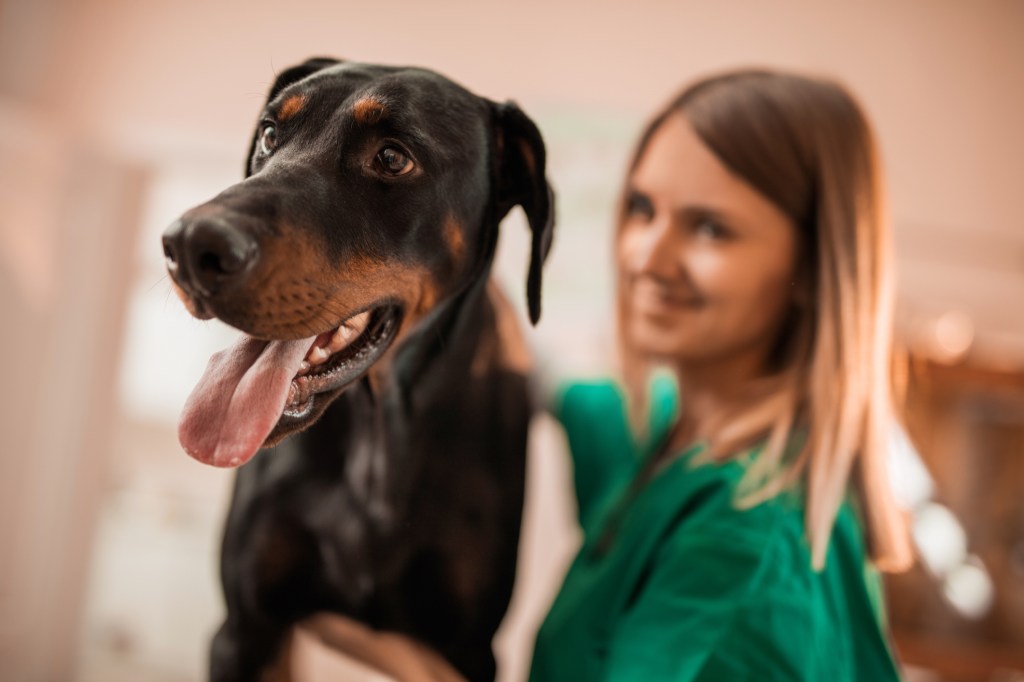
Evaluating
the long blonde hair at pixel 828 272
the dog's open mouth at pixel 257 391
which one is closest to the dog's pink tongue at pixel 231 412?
the dog's open mouth at pixel 257 391

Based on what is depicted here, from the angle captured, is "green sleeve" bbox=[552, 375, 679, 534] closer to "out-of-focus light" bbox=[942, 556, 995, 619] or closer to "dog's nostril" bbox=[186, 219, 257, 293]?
"dog's nostril" bbox=[186, 219, 257, 293]

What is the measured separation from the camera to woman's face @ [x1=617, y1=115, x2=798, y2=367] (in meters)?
0.90

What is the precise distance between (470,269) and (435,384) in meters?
0.14

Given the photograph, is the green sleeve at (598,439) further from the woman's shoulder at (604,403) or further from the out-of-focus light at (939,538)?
the out-of-focus light at (939,538)

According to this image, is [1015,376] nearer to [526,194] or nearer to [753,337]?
[753,337]

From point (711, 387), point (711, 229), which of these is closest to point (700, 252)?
point (711, 229)

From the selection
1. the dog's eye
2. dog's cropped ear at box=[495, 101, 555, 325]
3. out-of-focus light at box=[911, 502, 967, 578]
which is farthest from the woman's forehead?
out-of-focus light at box=[911, 502, 967, 578]

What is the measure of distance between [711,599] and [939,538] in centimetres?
157

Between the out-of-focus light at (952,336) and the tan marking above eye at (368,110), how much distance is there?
213cm

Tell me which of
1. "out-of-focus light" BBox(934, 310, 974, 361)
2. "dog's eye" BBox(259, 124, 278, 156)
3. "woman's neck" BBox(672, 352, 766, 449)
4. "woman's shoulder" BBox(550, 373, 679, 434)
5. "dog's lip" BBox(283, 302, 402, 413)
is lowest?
"woman's shoulder" BBox(550, 373, 679, 434)

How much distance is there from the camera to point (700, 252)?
3.01ft

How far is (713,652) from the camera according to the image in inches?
28.0

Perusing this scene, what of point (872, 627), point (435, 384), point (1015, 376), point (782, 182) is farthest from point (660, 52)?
point (1015, 376)

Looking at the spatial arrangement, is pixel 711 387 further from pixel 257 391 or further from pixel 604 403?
pixel 257 391
